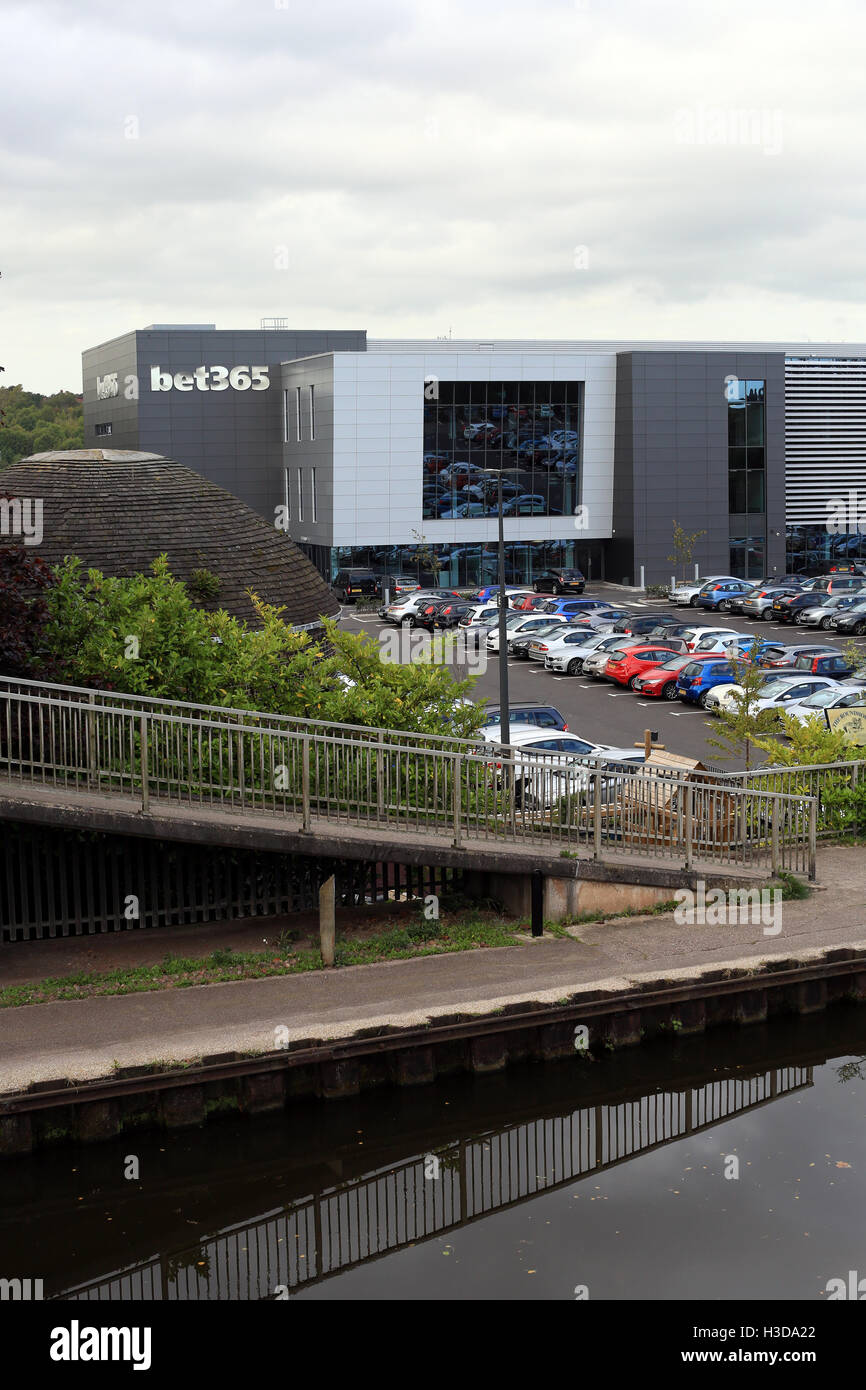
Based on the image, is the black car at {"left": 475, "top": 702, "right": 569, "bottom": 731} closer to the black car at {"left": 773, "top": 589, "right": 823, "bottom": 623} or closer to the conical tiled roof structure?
the conical tiled roof structure

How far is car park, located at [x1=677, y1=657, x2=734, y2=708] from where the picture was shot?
123 ft

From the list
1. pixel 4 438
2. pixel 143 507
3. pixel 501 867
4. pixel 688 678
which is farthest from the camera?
pixel 4 438

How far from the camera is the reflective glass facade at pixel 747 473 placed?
6931cm

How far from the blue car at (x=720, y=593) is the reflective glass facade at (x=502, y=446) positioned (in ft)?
35.7

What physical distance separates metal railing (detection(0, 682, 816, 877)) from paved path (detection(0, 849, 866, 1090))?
124cm

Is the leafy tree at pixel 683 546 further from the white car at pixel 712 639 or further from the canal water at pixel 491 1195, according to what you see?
the canal water at pixel 491 1195

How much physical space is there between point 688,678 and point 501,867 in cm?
2272

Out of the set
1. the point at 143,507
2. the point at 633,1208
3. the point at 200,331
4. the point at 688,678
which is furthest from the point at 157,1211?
the point at 200,331

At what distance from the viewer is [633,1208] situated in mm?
12453

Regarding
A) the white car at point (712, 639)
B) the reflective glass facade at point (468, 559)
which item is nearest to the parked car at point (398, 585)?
the reflective glass facade at point (468, 559)

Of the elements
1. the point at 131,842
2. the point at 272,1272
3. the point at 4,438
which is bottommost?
the point at 272,1272

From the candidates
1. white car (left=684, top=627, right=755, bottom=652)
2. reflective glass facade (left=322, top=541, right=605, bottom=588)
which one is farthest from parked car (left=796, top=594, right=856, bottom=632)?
reflective glass facade (left=322, top=541, right=605, bottom=588)

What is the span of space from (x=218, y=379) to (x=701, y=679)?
136 feet

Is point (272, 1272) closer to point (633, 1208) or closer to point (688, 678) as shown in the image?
point (633, 1208)
